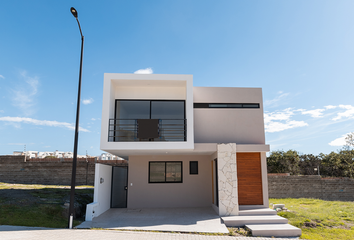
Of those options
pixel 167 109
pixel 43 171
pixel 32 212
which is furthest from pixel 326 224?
pixel 43 171

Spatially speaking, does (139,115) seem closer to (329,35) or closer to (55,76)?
(55,76)

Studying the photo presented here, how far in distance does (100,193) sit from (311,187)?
1403cm

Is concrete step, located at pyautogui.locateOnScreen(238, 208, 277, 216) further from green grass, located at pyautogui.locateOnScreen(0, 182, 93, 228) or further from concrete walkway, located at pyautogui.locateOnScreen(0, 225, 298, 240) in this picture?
green grass, located at pyautogui.locateOnScreen(0, 182, 93, 228)

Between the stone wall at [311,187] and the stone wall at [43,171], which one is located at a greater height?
the stone wall at [43,171]

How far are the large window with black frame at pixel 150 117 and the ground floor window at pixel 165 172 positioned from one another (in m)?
1.84

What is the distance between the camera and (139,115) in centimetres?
1089

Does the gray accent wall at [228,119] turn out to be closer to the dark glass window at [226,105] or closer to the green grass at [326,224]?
the dark glass window at [226,105]

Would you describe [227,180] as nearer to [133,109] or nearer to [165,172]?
[165,172]

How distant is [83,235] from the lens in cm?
649

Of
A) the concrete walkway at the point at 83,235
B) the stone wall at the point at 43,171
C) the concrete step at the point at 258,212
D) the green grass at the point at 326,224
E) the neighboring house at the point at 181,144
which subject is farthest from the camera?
the stone wall at the point at 43,171

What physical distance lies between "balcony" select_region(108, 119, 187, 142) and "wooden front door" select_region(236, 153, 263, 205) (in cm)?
293

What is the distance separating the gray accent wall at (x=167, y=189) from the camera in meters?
11.6

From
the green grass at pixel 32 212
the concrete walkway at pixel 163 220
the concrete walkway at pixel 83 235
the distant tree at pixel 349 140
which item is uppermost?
the distant tree at pixel 349 140

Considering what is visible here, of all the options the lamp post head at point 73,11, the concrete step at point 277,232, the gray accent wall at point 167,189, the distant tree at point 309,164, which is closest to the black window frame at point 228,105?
the gray accent wall at point 167,189
